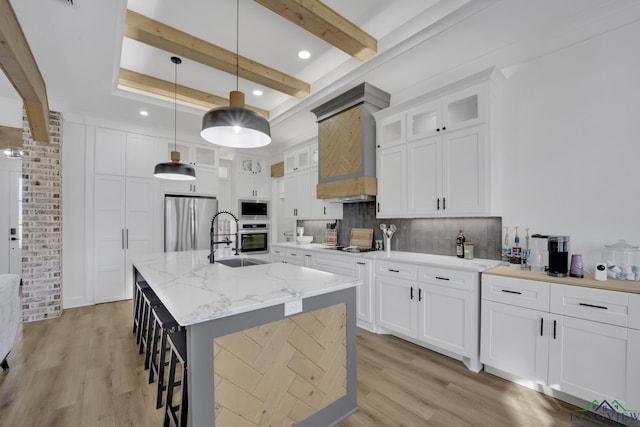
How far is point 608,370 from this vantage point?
1.71 m

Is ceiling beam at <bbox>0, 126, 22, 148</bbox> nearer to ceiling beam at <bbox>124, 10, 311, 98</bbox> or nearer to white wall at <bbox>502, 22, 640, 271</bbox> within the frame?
ceiling beam at <bbox>124, 10, 311, 98</bbox>

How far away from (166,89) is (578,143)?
4619 millimetres

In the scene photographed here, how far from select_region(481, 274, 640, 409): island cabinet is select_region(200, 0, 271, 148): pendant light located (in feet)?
6.99

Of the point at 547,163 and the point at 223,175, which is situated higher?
the point at 223,175

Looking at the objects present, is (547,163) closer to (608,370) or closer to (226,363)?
(608,370)

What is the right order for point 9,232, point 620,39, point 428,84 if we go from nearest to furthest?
point 620,39, point 428,84, point 9,232

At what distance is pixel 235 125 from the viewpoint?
5.30ft

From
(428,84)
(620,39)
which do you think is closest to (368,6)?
(428,84)

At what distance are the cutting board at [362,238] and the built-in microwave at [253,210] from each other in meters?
2.72

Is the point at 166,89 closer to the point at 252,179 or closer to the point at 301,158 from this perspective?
the point at 301,158

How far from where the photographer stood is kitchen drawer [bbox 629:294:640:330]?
5.32 ft

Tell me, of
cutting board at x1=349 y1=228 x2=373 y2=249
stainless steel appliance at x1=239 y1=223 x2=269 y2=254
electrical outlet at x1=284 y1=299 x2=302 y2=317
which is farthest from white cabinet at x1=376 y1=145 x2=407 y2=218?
stainless steel appliance at x1=239 y1=223 x2=269 y2=254

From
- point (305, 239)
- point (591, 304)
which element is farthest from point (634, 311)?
point (305, 239)

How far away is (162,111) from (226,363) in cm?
401
